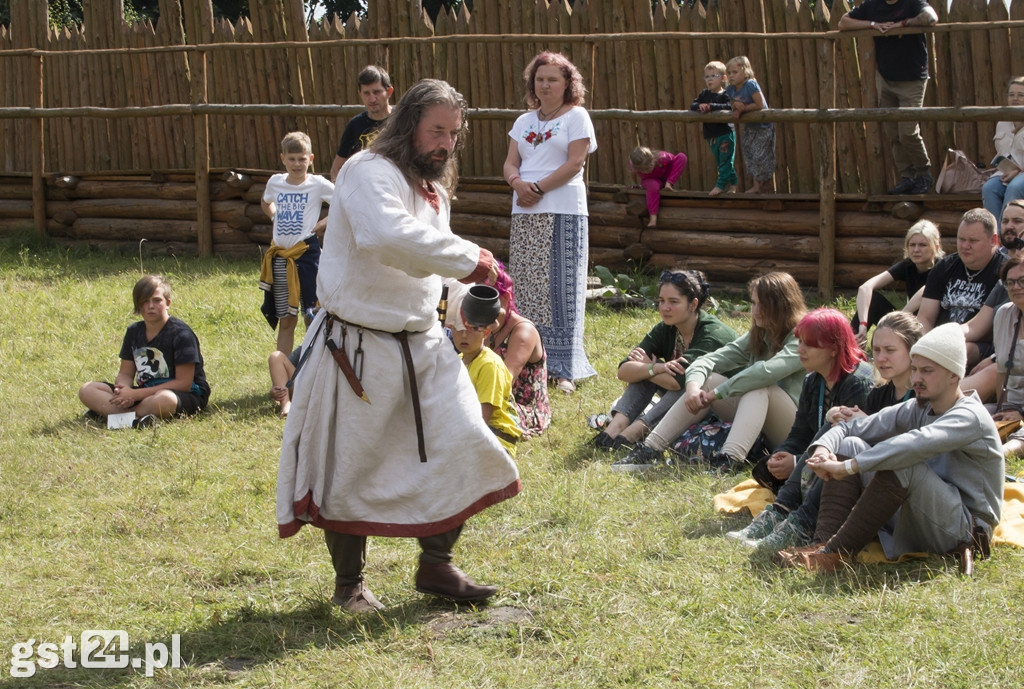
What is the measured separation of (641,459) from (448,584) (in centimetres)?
200

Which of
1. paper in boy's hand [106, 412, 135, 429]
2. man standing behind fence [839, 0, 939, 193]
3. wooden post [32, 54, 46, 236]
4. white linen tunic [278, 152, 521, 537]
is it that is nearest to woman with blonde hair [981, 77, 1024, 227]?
man standing behind fence [839, 0, 939, 193]

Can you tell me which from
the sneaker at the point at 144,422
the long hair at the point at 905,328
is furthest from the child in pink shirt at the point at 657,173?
the long hair at the point at 905,328

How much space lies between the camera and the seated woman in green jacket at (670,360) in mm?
6270

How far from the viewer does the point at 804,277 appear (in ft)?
33.2

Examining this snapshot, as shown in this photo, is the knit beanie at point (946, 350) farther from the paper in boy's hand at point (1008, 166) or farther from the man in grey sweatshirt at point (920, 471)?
the paper in boy's hand at point (1008, 166)

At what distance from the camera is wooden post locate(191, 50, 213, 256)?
41.8 feet

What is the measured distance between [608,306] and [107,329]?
3.99 m

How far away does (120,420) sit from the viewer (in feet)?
23.2

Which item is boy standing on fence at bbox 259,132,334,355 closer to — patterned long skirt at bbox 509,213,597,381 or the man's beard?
patterned long skirt at bbox 509,213,597,381

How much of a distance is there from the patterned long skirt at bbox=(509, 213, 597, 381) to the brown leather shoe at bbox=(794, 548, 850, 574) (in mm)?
3360

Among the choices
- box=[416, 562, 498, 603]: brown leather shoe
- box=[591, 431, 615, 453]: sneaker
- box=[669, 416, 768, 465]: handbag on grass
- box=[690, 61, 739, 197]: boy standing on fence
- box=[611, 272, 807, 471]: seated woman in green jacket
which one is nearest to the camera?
box=[416, 562, 498, 603]: brown leather shoe

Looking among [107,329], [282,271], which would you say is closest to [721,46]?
[282,271]

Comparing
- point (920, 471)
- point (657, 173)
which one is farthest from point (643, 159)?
point (920, 471)

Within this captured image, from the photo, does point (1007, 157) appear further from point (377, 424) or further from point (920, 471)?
point (377, 424)
